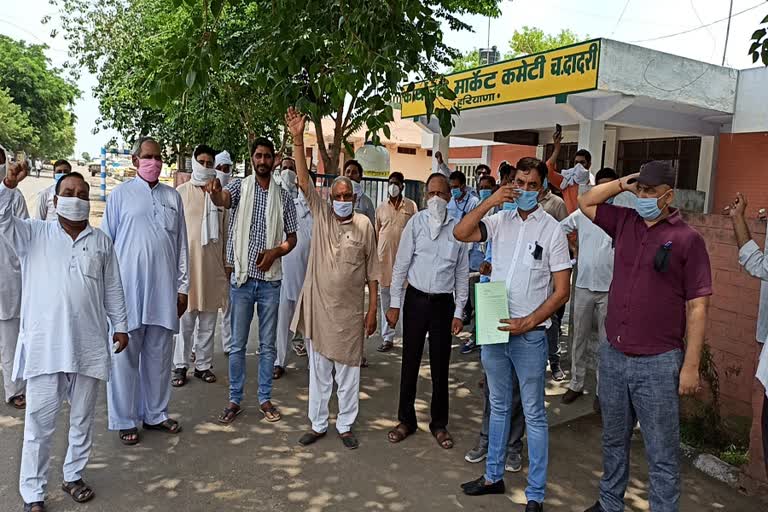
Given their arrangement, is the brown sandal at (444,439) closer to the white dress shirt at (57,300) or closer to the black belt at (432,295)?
the black belt at (432,295)

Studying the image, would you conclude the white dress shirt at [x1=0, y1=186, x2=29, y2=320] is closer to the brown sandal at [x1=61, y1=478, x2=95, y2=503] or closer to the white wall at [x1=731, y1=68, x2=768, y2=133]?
the brown sandal at [x1=61, y1=478, x2=95, y2=503]

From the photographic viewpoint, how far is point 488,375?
3.77 metres

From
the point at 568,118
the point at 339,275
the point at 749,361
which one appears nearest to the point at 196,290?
the point at 339,275

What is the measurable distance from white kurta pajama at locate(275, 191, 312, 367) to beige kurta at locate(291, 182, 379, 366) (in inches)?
60.6

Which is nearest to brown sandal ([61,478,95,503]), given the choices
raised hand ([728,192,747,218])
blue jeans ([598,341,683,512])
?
blue jeans ([598,341,683,512])

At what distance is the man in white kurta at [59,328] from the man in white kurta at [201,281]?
1.98m

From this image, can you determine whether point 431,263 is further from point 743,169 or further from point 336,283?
point 743,169

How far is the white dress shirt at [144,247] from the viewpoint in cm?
429

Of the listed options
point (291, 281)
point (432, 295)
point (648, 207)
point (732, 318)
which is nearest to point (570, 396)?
point (732, 318)

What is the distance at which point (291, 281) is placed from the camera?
6.07m

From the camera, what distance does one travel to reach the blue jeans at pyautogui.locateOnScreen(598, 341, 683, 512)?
3143 mm

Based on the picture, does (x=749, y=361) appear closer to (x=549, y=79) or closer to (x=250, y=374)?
(x=250, y=374)

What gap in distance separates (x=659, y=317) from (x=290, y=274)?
3.78m

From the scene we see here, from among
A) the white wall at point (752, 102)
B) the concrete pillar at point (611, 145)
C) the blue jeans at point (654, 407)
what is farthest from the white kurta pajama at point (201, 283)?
the concrete pillar at point (611, 145)
